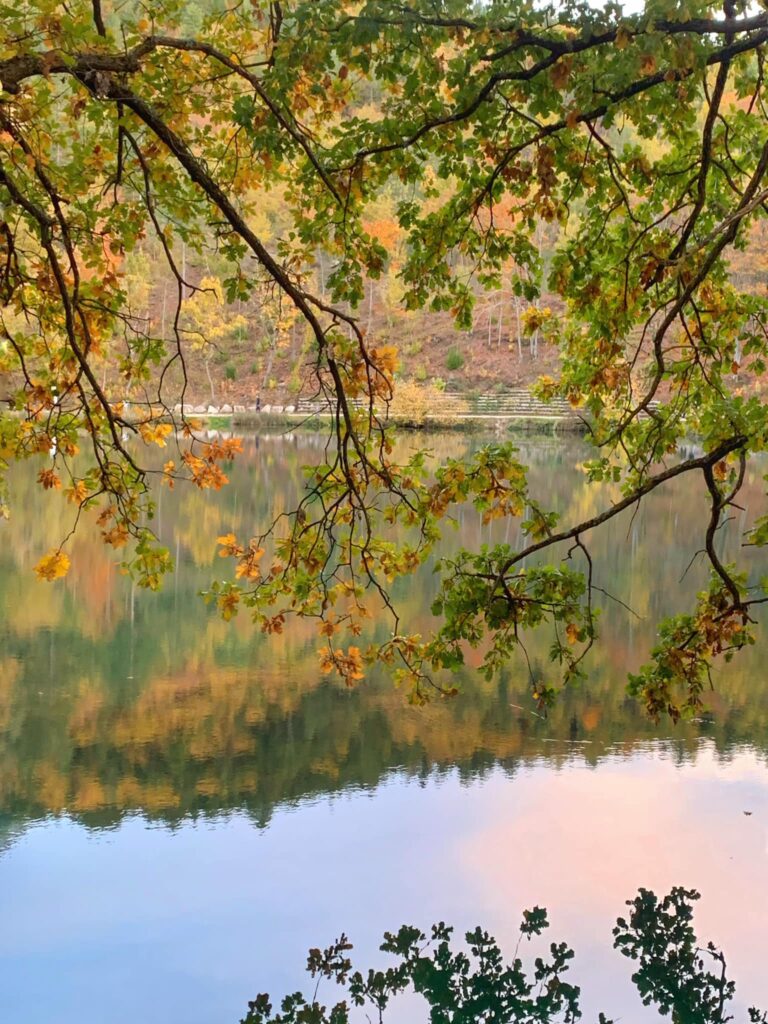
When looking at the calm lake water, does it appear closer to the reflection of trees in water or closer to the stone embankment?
the reflection of trees in water

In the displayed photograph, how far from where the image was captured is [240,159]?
4.44m

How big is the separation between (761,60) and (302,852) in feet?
13.6

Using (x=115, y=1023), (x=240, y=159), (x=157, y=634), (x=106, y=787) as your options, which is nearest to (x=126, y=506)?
(x=240, y=159)

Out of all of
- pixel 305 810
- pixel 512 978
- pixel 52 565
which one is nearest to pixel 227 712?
pixel 305 810

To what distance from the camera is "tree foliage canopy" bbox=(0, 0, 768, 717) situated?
3400 mm

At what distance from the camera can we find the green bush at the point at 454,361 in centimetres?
3975

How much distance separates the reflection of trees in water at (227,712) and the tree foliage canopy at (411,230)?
269 cm

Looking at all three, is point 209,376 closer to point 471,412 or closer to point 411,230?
point 471,412

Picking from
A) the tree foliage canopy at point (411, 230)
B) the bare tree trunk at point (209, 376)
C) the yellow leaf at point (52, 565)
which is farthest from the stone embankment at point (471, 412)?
the yellow leaf at point (52, 565)

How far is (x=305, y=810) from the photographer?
6.18 m

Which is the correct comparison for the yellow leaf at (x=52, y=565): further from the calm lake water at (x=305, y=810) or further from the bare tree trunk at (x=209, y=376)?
the bare tree trunk at (x=209, y=376)

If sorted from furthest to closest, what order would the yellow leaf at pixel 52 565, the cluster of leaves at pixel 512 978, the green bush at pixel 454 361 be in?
1. the green bush at pixel 454 361
2. the cluster of leaves at pixel 512 978
3. the yellow leaf at pixel 52 565

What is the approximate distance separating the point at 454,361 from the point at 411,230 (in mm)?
35467

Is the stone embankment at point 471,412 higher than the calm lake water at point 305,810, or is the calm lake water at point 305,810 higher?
the stone embankment at point 471,412
